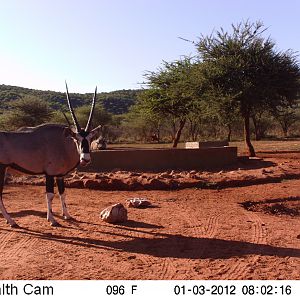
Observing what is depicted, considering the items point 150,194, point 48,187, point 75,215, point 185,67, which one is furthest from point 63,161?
point 185,67

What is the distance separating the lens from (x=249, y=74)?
2264 cm

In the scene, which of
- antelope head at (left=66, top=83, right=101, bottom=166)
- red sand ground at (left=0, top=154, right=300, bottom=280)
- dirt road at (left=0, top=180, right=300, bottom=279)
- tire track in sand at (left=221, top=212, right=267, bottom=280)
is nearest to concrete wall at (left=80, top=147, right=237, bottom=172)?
red sand ground at (left=0, top=154, right=300, bottom=280)

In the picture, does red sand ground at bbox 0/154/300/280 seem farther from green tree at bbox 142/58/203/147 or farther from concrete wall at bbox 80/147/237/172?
green tree at bbox 142/58/203/147

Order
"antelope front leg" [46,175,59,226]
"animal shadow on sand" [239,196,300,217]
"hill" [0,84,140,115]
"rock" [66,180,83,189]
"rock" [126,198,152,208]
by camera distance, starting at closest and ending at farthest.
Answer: "antelope front leg" [46,175,59,226], "animal shadow on sand" [239,196,300,217], "rock" [126,198,152,208], "rock" [66,180,83,189], "hill" [0,84,140,115]

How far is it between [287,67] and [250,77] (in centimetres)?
236

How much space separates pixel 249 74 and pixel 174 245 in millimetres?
16835

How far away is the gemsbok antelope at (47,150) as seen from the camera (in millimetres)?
8750

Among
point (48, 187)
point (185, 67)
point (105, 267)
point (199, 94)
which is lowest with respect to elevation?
point (105, 267)

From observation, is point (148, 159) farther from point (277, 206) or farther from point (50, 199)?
point (50, 199)

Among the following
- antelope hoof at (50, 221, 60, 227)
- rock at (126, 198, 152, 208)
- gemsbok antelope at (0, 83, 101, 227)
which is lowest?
antelope hoof at (50, 221, 60, 227)

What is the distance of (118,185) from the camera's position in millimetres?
14164

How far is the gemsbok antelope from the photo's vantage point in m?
8.75

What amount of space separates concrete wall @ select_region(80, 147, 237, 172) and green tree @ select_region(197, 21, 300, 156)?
200 inches
